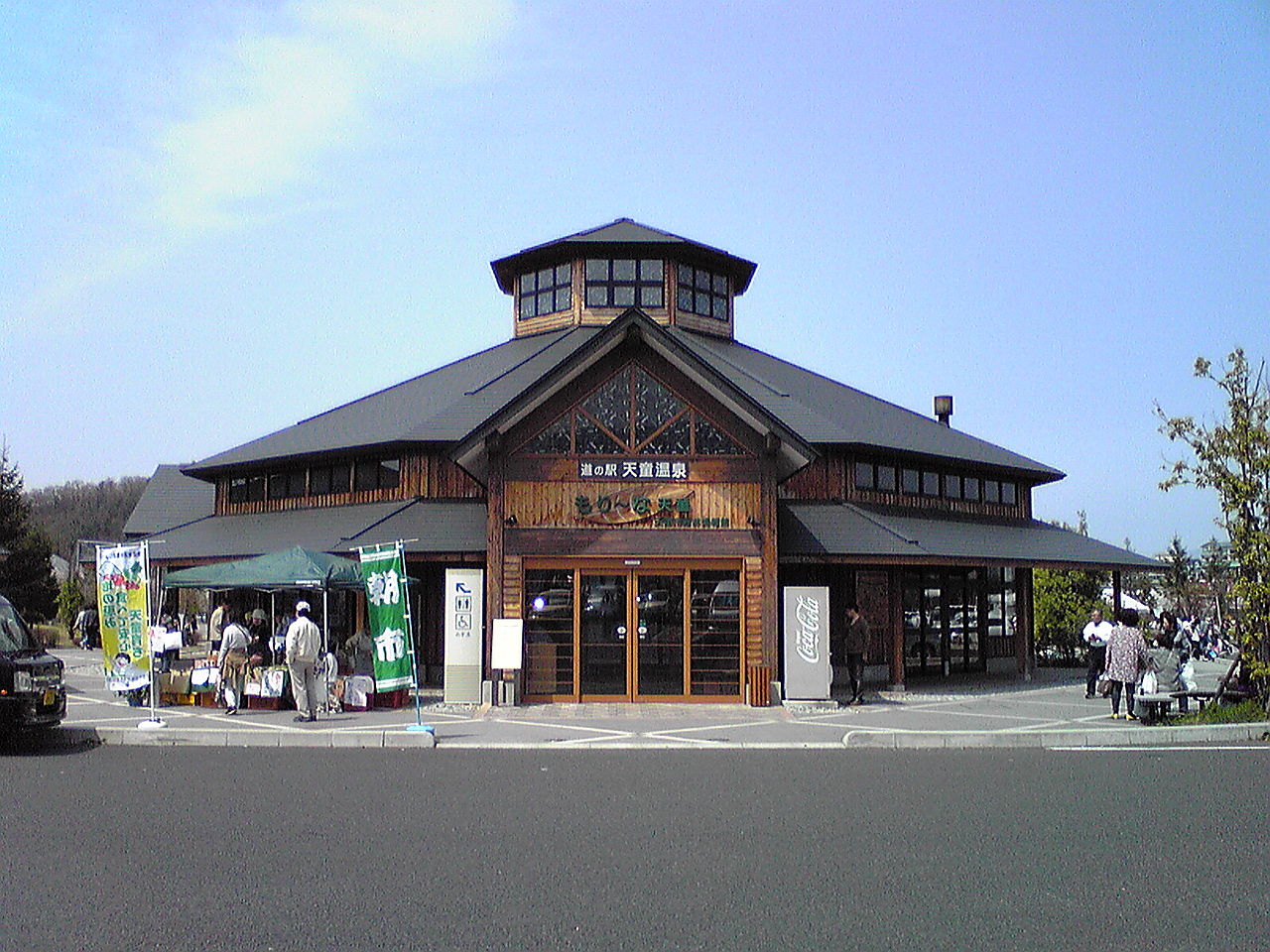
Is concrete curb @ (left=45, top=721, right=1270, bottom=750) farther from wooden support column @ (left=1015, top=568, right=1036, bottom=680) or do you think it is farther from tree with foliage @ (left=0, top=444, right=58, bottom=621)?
tree with foliage @ (left=0, top=444, right=58, bottom=621)

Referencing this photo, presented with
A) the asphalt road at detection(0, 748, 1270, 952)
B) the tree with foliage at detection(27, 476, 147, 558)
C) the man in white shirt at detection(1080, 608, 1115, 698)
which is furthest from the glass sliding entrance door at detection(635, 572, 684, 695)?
the tree with foliage at detection(27, 476, 147, 558)

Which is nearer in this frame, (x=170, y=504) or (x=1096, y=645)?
(x=1096, y=645)

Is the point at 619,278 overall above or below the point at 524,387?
above

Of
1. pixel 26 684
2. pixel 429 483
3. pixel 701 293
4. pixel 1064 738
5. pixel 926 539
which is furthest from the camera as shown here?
pixel 701 293

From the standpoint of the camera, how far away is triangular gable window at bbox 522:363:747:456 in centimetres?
1930

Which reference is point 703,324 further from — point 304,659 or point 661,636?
point 304,659

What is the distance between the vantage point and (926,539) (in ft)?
73.7

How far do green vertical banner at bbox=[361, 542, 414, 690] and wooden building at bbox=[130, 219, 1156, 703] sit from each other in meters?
2.69

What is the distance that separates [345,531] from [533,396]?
5885 mm

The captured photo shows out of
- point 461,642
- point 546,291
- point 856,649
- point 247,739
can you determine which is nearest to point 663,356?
point 461,642

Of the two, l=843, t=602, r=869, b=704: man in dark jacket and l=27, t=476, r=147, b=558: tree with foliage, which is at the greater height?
l=27, t=476, r=147, b=558: tree with foliage

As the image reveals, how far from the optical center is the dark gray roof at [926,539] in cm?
2112

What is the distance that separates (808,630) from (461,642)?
226 inches

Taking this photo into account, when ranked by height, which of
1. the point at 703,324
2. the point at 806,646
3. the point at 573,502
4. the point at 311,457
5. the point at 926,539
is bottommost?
the point at 806,646
